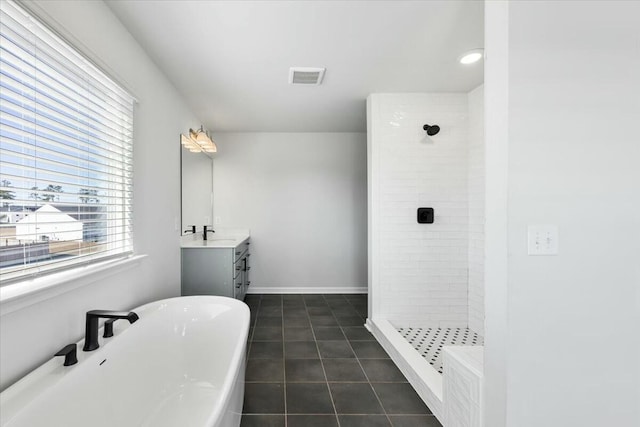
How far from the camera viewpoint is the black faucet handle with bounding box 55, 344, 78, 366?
1270mm

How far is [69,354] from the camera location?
128 cm

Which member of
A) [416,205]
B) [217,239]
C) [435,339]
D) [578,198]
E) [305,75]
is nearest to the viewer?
[578,198]

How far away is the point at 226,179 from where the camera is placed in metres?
4.47

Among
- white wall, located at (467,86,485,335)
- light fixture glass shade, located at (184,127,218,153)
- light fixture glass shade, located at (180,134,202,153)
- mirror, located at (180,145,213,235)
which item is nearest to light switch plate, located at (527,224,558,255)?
white wall, located at (467,86,485,335)

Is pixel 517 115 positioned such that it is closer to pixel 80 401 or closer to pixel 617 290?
pixel 617 290

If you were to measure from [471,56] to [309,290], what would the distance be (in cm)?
355

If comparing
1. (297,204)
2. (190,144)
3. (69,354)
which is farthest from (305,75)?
(69,354)

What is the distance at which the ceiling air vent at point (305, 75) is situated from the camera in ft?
8.18

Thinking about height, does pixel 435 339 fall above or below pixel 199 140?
below

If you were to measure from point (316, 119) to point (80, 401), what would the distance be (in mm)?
3485

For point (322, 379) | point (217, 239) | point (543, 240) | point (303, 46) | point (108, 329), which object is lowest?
point (322, 379)

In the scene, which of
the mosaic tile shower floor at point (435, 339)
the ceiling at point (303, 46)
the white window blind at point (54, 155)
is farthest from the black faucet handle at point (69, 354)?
the mosaic tile shower floor at point (435, 339)

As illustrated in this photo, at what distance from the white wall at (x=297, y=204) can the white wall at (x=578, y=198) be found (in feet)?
11.2

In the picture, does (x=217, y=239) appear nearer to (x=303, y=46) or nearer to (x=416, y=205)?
(x=416, y=205)
